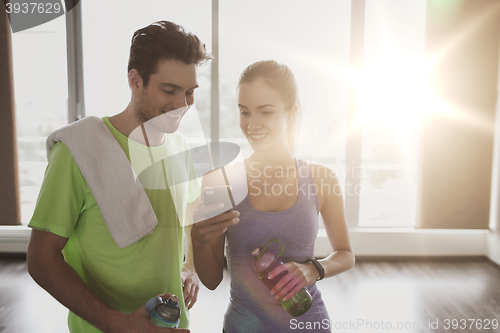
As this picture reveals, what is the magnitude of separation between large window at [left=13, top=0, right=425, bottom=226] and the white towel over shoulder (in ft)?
7.18

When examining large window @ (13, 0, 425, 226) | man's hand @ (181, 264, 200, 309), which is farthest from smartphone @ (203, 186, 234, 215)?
large window @ (13, 0, 425, 226)

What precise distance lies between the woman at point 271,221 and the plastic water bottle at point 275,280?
0.05 ft

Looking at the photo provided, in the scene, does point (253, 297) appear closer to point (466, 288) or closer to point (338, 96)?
point (466, 288)

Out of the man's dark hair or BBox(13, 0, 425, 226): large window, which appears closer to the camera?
the man's dark hair

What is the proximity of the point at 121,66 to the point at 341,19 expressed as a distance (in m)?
2.16

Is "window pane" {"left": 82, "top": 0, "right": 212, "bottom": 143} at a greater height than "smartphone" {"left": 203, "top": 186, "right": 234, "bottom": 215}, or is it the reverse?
"window pane" {"left": 82, "top": 0, "right": 212, "bottom": 143}

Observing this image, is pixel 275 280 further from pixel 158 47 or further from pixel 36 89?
pixel 36 89

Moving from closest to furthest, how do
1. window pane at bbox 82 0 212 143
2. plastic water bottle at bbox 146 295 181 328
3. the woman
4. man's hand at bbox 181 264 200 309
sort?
plastic water bottle at bbox 146 295 181 328 < the woman < man's hand at bbox 181 264 200 309 < window pane at bbox 82 0 212 143

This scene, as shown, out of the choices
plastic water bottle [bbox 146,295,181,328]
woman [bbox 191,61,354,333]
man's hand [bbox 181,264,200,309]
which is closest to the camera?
plastic water bottle [bbox 146,295,181,328]

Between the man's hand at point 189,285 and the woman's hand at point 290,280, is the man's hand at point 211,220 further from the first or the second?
the man's hand at point 189,285

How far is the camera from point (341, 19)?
3006mm

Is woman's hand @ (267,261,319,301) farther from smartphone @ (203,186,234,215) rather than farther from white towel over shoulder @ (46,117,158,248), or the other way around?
white towel over shoulder @ (46,117,158,248)

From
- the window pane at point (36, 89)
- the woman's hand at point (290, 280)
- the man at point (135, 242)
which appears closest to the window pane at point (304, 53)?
the window pane at point (36, 89)

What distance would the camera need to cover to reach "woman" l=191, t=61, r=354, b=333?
2.83ft
